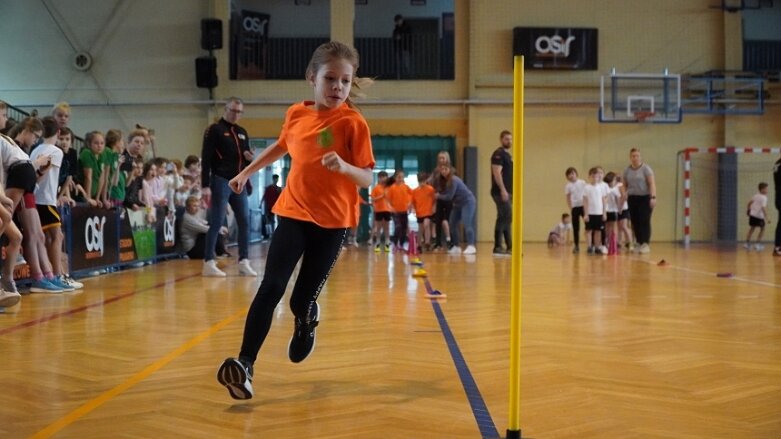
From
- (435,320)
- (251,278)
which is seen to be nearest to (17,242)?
(251,278)

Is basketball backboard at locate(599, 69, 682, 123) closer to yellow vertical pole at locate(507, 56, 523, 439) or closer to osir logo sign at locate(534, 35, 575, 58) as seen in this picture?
osir logo sign at locate(534, 35, 575, 58)

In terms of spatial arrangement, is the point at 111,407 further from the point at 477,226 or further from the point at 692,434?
the point at 477,226

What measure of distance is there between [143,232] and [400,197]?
18.8 ft

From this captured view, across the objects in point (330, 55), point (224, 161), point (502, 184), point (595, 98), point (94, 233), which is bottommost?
point (94, 233)

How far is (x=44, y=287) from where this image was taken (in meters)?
6.68

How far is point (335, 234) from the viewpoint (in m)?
3.10

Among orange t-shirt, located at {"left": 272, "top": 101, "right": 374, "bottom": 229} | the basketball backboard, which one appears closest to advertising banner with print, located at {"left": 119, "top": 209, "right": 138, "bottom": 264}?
orange t-shirt, located at {"left": 272, "top": 101, "right": 374, "bottom": 229}

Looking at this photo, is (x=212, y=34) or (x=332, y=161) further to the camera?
(x=212, y=34)

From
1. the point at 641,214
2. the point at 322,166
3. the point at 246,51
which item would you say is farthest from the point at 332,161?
the point at 246,51

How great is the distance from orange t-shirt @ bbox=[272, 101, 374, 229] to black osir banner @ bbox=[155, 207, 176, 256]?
8.32m

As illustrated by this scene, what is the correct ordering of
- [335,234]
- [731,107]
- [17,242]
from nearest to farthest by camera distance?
[335,234], [17,242], [731,107]

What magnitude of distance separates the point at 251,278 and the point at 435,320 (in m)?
3.51

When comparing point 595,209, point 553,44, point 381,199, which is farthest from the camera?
point 553,44

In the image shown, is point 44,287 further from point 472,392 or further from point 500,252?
point 500,252
